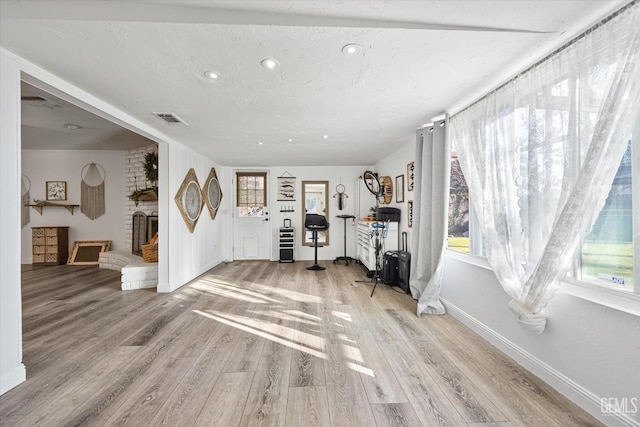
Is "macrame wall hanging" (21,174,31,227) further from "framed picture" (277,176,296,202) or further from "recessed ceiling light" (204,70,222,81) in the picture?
"recessed ceiling light" (204,70,222,81)

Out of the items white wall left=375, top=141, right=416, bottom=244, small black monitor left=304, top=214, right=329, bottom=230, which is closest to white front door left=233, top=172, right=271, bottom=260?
small black monitor left=304, top=214, right=329, bottom=230

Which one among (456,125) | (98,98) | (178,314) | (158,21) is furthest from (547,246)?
(98,98)

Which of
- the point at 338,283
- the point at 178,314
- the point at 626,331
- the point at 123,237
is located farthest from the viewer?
the point at 123,237

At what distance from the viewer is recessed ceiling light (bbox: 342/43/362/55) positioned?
1673 mm

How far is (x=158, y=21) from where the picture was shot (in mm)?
1469

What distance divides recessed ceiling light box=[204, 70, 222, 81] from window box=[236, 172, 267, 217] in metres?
4.35

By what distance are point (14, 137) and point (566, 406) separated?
407cm

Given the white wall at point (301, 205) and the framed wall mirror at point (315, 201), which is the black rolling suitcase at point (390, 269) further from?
the framed wall mirror at point (315, 201)

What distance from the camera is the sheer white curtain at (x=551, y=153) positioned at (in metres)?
1.36

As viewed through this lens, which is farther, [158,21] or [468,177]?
[468,177]

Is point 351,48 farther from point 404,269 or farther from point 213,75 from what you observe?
point 404,269

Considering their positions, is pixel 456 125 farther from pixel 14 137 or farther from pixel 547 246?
pixel 14 137

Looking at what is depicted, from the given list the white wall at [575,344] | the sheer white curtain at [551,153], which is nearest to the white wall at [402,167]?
the sheer white curtain at [551,153]

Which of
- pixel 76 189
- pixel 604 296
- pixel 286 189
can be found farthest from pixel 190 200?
pixel 604 296
